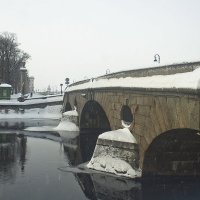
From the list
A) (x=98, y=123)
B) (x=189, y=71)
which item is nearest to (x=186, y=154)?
(x=189, y=71)

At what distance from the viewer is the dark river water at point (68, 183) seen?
49.9 ft

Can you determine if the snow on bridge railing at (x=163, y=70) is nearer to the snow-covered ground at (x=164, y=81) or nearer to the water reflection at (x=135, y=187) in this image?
the snow-covered ground at (x=164, y=81)

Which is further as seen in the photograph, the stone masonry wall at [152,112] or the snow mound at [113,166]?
the snow mound at [113,166]

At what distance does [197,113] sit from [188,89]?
75 cm

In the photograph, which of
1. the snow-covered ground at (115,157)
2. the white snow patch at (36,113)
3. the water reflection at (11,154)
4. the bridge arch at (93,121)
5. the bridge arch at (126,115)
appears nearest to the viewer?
the snow-covered ground at (115,157)

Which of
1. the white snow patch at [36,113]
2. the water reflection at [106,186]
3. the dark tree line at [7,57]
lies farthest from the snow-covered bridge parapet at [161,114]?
the dark tree line at [7,57]

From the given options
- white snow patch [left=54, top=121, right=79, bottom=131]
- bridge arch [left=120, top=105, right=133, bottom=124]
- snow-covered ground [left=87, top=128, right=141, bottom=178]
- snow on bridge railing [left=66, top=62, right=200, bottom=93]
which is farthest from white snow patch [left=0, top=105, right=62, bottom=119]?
snow-covered ground [left=87, top=128, right=141, bottom=178]

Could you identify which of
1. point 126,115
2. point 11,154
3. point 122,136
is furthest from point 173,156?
point 11,154

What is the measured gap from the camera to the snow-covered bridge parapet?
1158 cm

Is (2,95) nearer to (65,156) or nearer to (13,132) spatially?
(13,132)

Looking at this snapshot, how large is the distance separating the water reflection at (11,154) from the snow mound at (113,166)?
13.3 ft

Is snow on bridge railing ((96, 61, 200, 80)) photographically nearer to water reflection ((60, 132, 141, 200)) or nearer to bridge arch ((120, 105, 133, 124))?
bridge arch ((120, 105, 133, 124))

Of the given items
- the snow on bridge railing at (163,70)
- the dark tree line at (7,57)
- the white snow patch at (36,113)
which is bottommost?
the white snow patch at (36,113)

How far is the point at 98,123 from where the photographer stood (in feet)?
116
